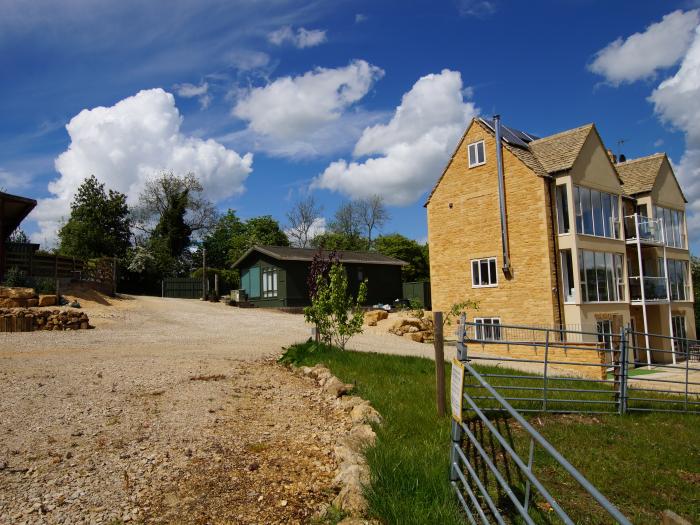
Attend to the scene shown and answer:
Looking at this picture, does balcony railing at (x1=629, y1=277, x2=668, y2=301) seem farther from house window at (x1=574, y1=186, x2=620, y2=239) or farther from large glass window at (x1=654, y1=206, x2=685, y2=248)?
large glass window at (x1=654, y1=206, x2=685, y2=248)

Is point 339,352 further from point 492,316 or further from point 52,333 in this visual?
point 492,316

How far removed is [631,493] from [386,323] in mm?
19183

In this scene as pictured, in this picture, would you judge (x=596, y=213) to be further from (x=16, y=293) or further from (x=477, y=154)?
(x=16, y=293)

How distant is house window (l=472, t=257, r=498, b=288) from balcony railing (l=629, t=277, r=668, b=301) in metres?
8.64

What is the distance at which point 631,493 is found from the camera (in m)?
4.76

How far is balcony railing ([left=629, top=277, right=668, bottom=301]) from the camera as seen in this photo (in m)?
26.5

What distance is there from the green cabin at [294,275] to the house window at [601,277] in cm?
1278

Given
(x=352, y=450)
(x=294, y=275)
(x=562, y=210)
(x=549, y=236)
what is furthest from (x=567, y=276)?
(x=352, y=450)

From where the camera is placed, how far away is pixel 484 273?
24.6 meters

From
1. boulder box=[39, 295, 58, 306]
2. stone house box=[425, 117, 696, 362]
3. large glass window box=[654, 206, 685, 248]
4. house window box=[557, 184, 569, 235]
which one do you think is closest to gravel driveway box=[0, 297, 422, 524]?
boulder box=[39, 295, 58, 306]

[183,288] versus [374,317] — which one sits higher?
[183,288]

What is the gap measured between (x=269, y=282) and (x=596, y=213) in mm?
20829

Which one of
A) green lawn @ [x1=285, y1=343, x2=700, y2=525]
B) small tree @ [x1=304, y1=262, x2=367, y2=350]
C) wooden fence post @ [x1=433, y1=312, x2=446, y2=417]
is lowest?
green lawn @ [x1=285, y1=343, x2=700, y2=525]

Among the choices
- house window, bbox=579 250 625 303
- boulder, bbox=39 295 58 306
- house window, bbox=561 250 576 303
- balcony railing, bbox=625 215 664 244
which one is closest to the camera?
boulder, bbox=39 295 58 306
